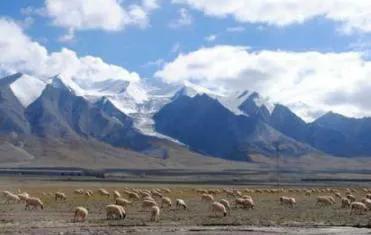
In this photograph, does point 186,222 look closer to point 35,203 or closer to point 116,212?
point 116,212

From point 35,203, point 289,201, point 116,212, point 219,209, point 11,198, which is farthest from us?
point 11,198

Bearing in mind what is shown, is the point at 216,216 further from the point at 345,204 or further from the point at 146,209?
the point at 345,204

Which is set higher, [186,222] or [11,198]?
[11,198]

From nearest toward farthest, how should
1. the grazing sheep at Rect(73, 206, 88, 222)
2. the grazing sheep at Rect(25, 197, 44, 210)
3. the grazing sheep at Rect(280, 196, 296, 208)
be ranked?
the grazing sheep at Rect(73, 206, 88, 222)
the grazing sheep at Rect(25, 197, 44, 210)
the grazing sheep at Rect(280, 196, 296, 208)

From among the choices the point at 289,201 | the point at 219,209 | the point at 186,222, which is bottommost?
the point at 186,222

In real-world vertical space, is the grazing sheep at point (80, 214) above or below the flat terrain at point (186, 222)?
above

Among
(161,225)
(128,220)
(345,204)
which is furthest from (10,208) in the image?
(345,204)

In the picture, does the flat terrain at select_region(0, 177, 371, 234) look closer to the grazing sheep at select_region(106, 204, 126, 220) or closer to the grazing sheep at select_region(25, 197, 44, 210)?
the grazing sheep at select_region(106, 204, 126, 220)

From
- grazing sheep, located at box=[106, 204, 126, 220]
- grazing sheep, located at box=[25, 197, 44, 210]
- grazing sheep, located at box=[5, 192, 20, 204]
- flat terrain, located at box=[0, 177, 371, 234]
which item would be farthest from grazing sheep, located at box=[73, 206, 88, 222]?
grazing sheep, located at box=[5, 192, 20, 204]

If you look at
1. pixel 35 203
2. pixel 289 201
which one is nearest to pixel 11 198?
pixel 35 203

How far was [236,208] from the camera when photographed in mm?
51844

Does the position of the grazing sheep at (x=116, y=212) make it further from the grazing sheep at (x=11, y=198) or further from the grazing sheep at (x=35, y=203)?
the grazing sheep at (x=11, y=198)

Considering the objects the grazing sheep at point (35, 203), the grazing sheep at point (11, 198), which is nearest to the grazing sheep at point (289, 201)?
the grazing sheep at point (35, 203)

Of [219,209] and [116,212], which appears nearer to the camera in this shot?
[116,212]
